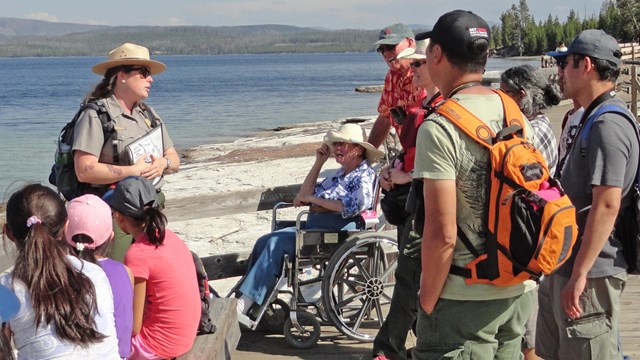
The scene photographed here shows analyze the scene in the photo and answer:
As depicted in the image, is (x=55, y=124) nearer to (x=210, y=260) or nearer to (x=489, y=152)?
(x=210, y=260)

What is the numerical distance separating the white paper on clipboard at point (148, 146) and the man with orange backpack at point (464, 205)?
2.26m

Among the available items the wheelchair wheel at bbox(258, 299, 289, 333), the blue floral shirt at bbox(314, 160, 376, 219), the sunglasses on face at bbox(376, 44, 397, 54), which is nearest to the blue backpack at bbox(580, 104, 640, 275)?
the sunglasses on face at bbox(376, 44, 397, 54)

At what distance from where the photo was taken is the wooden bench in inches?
170

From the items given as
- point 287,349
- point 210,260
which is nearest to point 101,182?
point 210,260

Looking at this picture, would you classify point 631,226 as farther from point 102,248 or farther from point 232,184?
point 232,184

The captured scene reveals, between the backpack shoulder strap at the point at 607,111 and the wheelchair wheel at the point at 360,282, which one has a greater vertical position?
the backpack shoulder strap at the point at 607,111

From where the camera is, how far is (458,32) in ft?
9.75

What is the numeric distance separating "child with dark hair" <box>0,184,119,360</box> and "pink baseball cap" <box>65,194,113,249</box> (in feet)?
0.77

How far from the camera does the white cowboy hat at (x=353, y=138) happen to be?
5.68 metres

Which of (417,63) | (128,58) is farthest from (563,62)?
(128,58)

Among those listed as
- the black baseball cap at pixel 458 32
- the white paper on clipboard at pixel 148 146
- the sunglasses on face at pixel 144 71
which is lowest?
the white paper on clipboard at pixel 148 146

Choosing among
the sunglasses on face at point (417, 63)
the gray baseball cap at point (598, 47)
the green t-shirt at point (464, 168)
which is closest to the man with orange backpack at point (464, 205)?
the green t-shirt at point (464, 168)

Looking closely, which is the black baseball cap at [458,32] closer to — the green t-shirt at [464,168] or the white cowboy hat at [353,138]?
the green t-shirt at [464,168]

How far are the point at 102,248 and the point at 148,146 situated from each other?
1270mm
